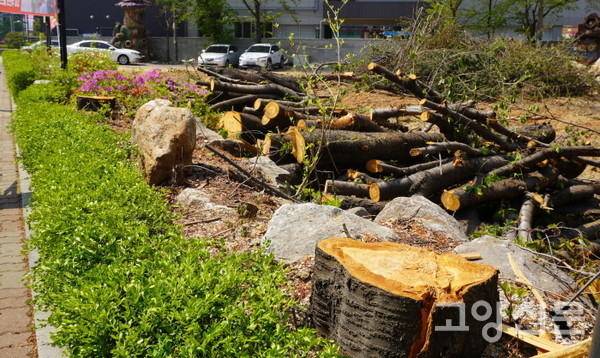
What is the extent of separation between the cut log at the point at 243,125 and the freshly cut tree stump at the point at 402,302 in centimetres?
656

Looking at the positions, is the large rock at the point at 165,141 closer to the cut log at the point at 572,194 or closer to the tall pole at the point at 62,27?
the cut log at the point at 572,194

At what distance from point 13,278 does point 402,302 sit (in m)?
3.86

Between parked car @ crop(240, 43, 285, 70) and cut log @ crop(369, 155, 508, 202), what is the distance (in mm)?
23835

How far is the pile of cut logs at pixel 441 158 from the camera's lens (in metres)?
7.68

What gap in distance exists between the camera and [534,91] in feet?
45.6

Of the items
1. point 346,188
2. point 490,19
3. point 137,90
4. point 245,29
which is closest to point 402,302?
point 346,188

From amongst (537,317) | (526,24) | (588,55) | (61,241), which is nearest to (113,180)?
(61,241)

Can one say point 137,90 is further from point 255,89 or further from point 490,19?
point 490,19

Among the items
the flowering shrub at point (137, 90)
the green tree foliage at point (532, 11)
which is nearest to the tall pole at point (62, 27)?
the flowering shrub at point (137, 90)

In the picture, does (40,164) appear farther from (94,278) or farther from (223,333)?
(223,333)

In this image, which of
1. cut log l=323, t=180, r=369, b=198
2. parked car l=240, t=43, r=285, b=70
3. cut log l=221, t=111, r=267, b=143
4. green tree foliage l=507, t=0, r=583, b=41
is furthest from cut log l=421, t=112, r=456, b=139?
green tree foliage l=507, t=0, r=583, b=41

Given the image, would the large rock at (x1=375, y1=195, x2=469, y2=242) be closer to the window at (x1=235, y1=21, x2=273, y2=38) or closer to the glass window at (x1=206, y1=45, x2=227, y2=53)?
the glass window at (x1=206, y1=45, x2=227, y2=53)

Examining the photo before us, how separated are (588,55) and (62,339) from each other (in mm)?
22472

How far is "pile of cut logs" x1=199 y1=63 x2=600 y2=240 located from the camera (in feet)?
25.2
